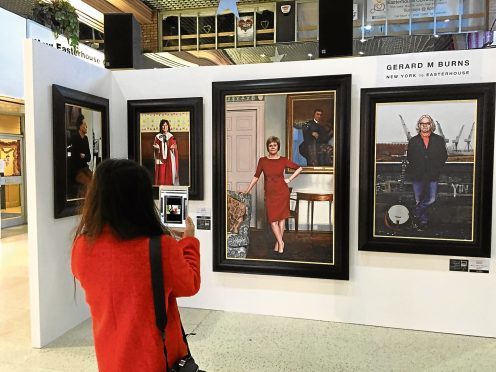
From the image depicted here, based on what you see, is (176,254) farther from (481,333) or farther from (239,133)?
(481,333)

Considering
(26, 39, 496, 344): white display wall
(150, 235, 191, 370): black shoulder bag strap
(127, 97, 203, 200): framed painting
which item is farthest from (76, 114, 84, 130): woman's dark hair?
(150, 235, 191, 370): black shoulder bag strap

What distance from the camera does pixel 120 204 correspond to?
52.9 inches

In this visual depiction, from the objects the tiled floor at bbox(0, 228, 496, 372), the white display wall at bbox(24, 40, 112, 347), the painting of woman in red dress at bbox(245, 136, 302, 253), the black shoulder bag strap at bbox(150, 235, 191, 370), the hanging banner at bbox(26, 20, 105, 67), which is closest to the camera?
the black shoulder bag strap at bbox(150, 235, 191, 370)

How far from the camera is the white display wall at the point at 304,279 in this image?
309cm

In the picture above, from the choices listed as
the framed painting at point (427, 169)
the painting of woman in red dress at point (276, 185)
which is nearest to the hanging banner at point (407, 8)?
the framed painting at point (427, 169)

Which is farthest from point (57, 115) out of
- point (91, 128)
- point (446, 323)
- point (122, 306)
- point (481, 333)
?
point (481, 333)

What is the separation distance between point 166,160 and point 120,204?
254cm

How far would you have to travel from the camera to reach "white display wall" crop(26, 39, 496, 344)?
309 centimetres

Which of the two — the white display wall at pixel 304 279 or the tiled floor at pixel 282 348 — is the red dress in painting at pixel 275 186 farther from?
the tiled floor at pixel 282 348

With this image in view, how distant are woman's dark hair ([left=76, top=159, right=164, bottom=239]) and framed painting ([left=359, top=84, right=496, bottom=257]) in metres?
2.44

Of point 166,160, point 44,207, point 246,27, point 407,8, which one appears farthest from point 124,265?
point 246,27

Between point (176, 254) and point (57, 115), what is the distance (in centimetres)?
232

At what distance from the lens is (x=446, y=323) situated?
130 inches

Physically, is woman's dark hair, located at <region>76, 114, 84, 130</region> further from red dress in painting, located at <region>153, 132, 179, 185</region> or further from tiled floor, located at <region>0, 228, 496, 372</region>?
tiled floor, located at <region>0, 228, 496, 372</region>
